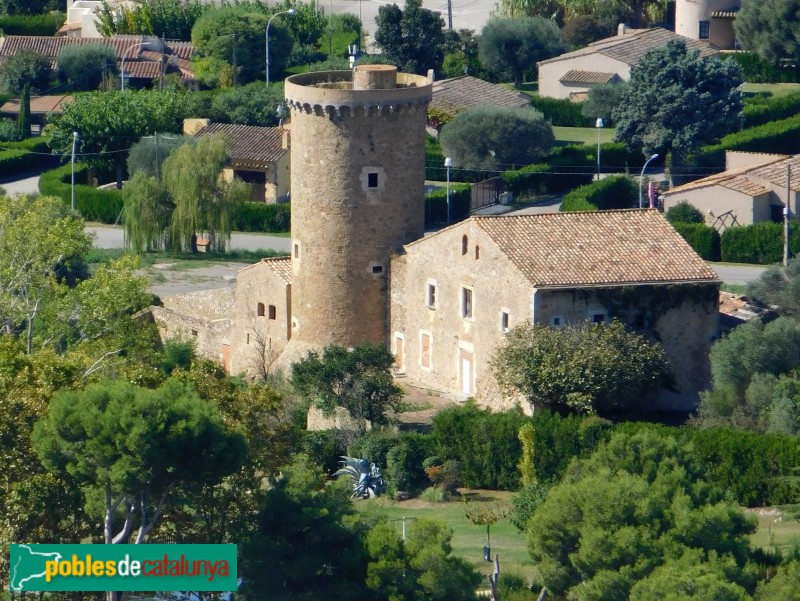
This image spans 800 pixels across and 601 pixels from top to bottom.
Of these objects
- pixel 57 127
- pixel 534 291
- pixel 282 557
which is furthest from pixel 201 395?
pixel 57 127

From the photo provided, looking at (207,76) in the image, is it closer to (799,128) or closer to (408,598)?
(799,128)

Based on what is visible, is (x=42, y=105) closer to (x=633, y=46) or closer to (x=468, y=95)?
(x=468, y=95)

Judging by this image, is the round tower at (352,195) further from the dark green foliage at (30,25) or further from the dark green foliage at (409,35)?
the dark green foliage at (30,25)

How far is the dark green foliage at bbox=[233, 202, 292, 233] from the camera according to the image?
96062mm

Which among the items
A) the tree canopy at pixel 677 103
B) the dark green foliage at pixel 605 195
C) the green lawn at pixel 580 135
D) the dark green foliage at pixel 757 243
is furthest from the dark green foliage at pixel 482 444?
the green lawn at pixel 580 135

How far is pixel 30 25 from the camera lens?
133625 millimetres

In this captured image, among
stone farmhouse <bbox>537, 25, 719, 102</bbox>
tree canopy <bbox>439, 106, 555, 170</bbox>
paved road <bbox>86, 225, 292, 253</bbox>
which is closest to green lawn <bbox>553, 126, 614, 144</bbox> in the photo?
stone farmhouse <bbox>537, 25, 719, 102</bbox>

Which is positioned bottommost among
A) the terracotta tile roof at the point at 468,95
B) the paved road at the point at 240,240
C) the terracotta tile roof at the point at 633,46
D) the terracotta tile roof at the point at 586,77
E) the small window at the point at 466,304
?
the paved road at the point at 240,240

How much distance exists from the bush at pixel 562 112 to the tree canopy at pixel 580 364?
143ft

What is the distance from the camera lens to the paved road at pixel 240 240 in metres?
93.5

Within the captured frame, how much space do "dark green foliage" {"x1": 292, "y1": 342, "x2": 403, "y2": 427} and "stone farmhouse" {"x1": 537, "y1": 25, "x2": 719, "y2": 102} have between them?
43460 mm

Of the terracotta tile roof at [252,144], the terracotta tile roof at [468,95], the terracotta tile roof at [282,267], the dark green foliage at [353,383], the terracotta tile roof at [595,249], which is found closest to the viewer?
the terracotta tile roof at [595,249]

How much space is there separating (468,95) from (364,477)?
44.8m

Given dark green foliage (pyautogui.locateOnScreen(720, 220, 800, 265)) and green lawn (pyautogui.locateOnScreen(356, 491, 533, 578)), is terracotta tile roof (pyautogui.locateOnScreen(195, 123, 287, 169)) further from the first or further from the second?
green lawn (pyautogui.locateOnScreen(356, 491, 533, 578))
